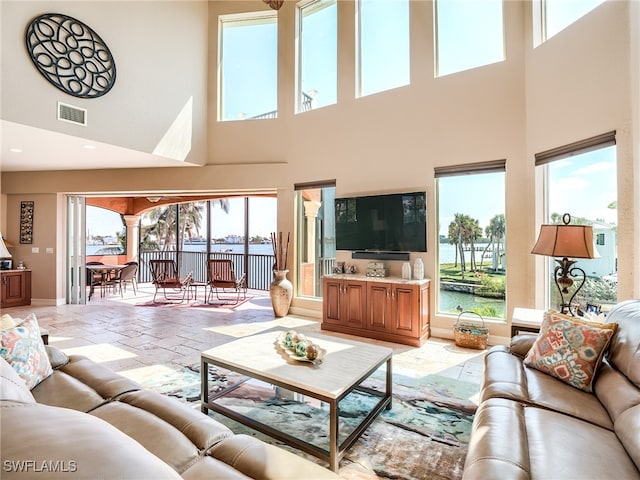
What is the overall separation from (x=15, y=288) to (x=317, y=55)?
7297mm

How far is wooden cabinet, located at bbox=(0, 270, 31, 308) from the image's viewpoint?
6.26 m

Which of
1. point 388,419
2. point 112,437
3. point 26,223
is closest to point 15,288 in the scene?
point 26,223

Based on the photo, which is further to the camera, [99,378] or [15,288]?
[15,288]

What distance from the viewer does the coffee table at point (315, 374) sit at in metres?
1.93

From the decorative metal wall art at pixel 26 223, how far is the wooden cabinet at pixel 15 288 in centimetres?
71

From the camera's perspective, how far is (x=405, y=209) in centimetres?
463

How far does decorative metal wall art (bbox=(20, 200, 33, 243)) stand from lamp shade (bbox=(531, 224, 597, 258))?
881 centimetres

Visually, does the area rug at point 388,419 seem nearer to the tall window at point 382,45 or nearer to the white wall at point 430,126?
the white wall at point 430,126

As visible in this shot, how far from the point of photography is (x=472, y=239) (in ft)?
14.6

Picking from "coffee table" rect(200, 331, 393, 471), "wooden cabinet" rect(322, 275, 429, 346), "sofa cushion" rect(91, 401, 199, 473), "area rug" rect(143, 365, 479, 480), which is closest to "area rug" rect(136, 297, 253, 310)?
"wooden cabinet" rect(322, 275, 429, 346)

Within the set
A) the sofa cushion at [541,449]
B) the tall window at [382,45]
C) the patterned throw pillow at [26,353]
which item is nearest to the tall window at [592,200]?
the sofa cushion at [541,449]

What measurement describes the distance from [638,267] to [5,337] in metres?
4.51

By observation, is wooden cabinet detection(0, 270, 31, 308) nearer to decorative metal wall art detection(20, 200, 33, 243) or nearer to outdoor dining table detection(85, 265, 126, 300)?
decorative metal wall art detection(20, 200, 33, 243)

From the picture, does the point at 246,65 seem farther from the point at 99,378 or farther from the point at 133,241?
the point at 133,241
